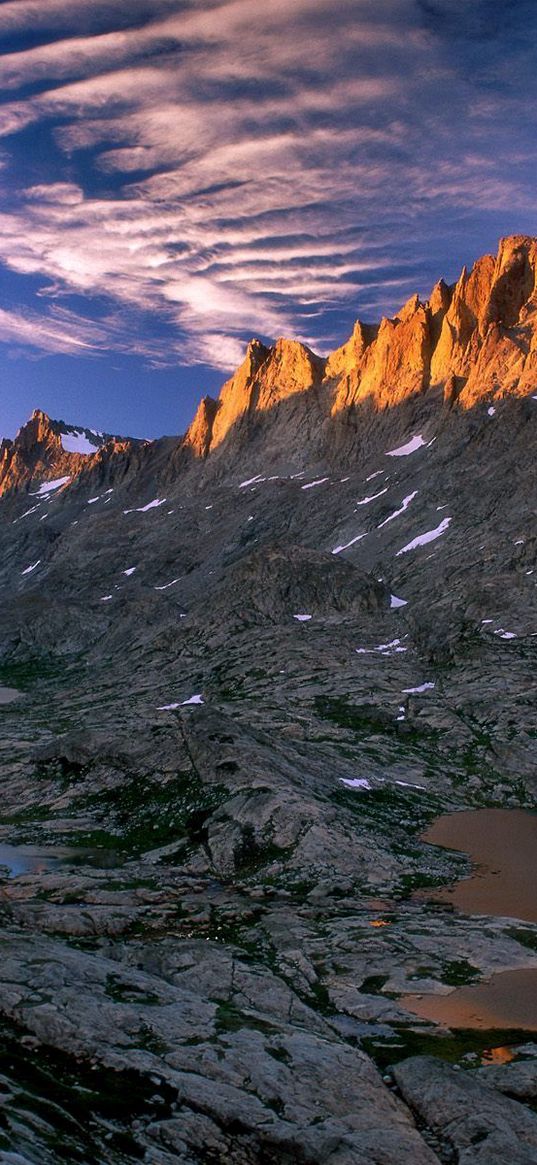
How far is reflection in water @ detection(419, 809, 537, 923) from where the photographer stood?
43875 millimetres

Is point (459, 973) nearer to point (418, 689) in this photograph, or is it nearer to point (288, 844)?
point (288, 844)

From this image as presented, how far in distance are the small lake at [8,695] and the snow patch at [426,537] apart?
7567 centimetres

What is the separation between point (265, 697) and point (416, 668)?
808 inches

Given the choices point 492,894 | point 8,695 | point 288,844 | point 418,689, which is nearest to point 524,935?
point 492,894

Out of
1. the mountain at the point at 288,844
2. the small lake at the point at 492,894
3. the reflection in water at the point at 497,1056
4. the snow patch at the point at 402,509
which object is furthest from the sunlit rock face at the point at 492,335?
the reflection in water at the point at 497,1056

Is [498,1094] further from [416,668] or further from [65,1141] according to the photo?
[416,668]

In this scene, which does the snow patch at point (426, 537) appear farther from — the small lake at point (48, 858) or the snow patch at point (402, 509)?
the small lake at point (48, 858)

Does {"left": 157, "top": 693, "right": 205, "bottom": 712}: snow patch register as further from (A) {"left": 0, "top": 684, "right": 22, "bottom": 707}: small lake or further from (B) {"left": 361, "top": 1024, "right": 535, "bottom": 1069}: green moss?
(B) {"left": 361, "top": 1024, "right": 535, "bottom": 1069}: green moss

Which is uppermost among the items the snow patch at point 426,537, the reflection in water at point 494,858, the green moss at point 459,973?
the snow patch at point 426,537

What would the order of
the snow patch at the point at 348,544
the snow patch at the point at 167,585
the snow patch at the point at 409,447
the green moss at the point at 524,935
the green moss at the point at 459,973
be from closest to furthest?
the green moss at the point at 459,973 → the green moss at the point at 524,935 → the snow patch at the point at 348,544 → the snow patch at the point at 409,447 → the snow patch at the point at 167,585

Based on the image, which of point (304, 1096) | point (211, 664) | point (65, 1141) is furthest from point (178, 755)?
point (211, 664)

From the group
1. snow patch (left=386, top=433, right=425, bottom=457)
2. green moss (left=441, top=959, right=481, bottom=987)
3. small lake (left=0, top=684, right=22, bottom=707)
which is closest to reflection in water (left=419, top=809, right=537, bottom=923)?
green moss (left=441, top=959, right=481, bottom=987)

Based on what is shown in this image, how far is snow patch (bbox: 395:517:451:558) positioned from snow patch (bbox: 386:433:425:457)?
1464 inches

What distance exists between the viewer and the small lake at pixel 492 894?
29141 millimetres
